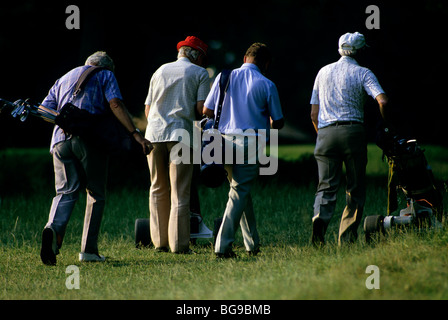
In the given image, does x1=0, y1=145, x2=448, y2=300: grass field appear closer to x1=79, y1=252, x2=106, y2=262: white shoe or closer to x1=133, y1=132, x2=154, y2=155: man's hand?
x1=79, y1=252, x2=106, y2=262: white shoe

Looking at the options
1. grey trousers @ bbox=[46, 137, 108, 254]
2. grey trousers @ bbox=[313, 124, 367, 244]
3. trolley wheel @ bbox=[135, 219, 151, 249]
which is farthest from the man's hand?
grey trousers @ bbox=[313, 124, 367, 244]

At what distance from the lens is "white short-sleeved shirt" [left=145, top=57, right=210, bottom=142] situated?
757 centimetres

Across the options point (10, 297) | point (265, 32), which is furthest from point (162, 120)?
point (265, 32)

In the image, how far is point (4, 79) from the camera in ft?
69.6

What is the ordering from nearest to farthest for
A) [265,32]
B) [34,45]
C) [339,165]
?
[339,165] → [34,45] → [265,32]

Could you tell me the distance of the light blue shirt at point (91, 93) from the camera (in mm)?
6930

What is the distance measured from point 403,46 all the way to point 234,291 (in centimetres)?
1461

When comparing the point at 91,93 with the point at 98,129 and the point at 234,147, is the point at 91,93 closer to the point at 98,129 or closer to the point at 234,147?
the point at 98,129

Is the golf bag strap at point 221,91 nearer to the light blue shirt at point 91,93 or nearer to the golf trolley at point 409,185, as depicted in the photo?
the light blue shirt at point 91,93

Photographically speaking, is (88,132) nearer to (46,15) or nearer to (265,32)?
(46,15)

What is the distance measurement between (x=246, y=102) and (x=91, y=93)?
4.81ft

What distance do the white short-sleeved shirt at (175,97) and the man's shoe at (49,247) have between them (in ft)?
4.97

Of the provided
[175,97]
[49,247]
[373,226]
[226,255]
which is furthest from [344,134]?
[49,247]

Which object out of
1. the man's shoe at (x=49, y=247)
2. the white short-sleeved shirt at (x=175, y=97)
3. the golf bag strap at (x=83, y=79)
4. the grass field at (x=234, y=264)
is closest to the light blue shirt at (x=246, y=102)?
the white short-sleeved shirt at (x=175, y=97)
